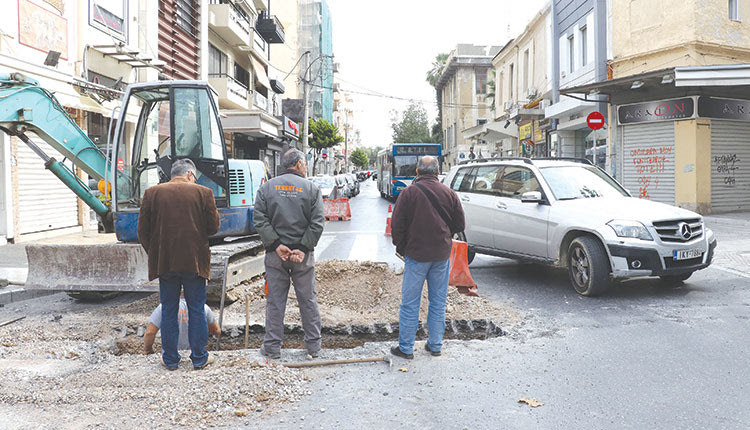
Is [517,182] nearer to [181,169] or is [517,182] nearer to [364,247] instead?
[364,247]

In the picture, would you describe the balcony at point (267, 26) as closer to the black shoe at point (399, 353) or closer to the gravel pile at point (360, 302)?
the gravel pile at point (360, 302)

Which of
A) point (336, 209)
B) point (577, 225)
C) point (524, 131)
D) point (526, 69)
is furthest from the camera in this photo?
point (526, 69)

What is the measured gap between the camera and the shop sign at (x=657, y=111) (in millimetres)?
18812

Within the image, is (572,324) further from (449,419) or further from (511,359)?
(449,419)

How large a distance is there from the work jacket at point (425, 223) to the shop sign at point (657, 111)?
655 inches

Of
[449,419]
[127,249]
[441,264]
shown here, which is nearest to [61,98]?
[127,249]

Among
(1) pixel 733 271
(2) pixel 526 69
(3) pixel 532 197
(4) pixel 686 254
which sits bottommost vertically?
(1) pixel 733 271

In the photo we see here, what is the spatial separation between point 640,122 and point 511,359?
58.5 feet

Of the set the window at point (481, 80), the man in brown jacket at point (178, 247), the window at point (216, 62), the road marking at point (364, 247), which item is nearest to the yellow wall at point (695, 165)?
the road marking at point (364, 247)

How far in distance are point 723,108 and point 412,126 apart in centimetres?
5413

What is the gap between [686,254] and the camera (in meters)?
7.26

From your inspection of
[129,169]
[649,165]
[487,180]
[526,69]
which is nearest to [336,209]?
[649,165]

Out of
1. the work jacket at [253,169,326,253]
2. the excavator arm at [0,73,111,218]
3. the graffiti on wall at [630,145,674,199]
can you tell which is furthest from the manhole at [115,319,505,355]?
the graffiti on wall at [630,145,674,199]

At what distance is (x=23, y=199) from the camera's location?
1319cm
